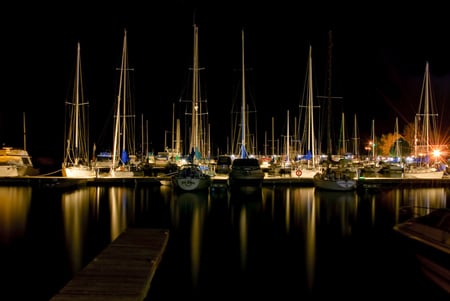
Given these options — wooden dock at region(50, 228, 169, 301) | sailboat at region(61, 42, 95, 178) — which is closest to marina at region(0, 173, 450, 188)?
sailboat at region(61, 42, 95, 178)

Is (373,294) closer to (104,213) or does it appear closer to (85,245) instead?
(85,245)

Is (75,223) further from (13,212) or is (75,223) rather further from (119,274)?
(119,274)

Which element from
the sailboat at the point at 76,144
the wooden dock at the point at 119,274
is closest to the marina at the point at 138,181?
the sailboat at the point at 76,144

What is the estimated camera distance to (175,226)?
19.6 m

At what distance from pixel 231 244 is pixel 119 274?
6.32 metres

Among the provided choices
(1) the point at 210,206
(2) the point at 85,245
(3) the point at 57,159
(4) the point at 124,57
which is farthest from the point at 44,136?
(2) the point at 85,245

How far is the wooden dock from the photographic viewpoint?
9039 millimetres

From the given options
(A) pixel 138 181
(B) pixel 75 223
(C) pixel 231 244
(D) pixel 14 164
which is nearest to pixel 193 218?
(B) pixel 75 223

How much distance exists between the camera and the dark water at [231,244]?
1112 centimetres

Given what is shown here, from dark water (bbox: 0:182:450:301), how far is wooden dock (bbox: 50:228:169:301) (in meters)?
0.54

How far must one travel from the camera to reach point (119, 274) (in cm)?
1039

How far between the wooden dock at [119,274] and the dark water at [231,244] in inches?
21.4

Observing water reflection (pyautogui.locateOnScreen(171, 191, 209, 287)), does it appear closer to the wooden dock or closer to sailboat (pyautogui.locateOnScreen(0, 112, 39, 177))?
the wooden dock

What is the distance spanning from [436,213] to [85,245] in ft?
38.2
